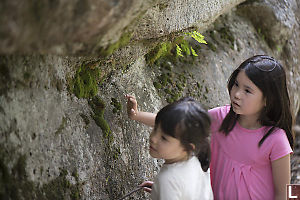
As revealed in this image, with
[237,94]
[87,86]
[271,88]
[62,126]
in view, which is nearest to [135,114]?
[87,86]

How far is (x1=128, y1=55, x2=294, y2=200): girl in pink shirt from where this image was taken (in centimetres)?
311

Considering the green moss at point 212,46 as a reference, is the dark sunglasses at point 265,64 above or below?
below

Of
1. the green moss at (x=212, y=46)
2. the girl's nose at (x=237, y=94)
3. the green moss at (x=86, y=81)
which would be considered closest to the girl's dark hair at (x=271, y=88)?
the girl's nose at (x=237, y=94)

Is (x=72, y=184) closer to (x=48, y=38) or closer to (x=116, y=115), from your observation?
(x=116, y=115)

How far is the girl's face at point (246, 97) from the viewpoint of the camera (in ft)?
10.2

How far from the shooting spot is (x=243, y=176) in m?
3.26

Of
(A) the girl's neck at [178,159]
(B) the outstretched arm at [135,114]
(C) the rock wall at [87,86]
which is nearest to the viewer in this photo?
(C) the rock wall at [87,86]

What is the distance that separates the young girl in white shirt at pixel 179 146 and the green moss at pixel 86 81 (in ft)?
2.80

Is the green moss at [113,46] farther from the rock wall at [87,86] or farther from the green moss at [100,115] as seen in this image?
the green moss at [100,115]

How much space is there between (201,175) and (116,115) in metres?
1.08

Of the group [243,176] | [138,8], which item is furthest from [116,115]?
[138,8]

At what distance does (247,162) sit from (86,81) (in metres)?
1.54

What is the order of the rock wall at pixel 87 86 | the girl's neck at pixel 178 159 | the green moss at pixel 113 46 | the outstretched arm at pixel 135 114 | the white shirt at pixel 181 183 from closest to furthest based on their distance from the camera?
the rock wall at pixel 87 86, the green moss at pixel 113 46, the white shirt at pixel 181 183, the girl's neck at pixel 178 159, the outstretched arm at pixel 135 114

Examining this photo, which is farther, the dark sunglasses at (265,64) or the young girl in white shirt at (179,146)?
the dark sunglasses at (265,64)
